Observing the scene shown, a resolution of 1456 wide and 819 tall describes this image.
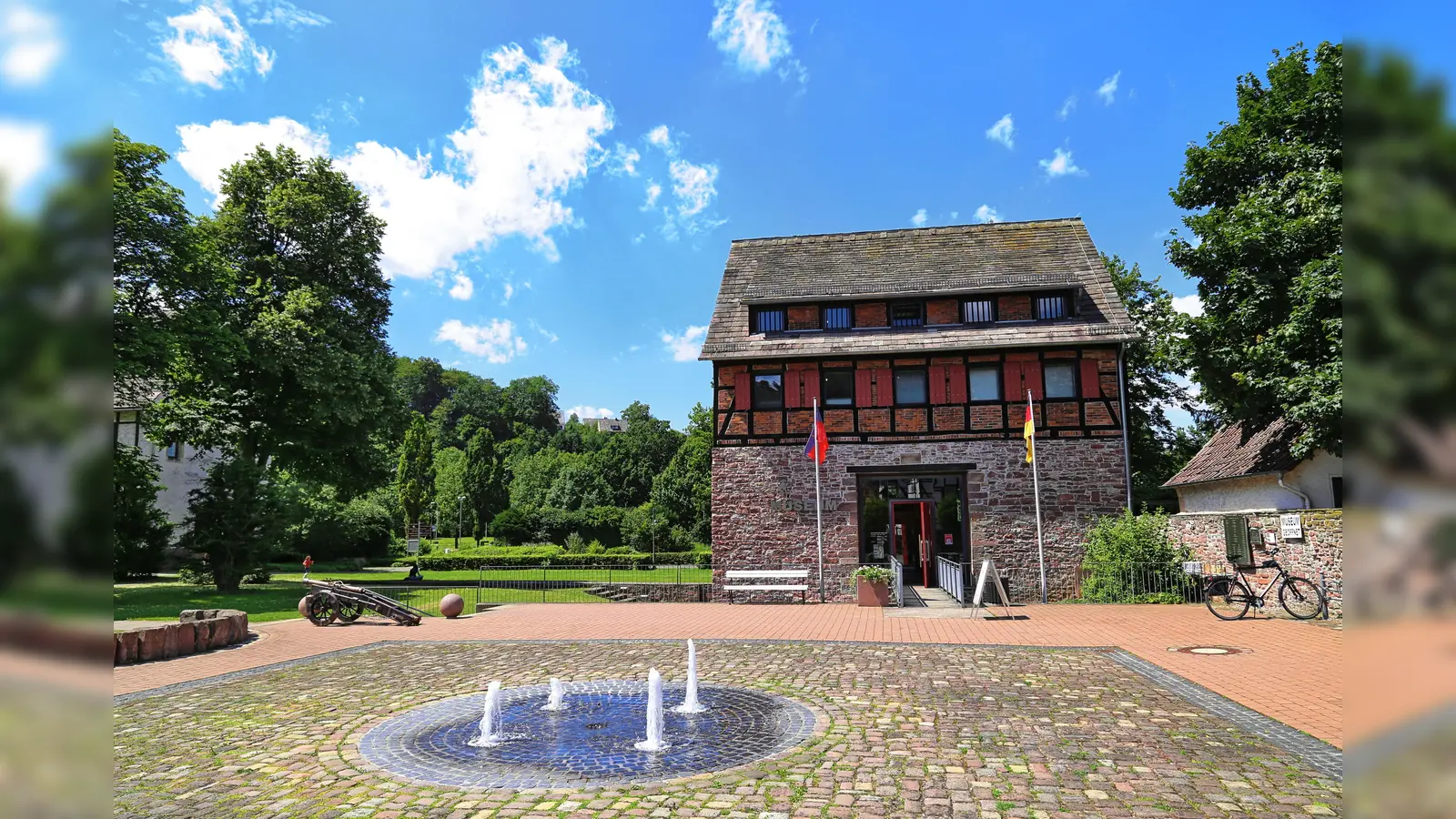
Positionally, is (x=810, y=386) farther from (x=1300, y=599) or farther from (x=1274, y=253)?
(x=1300, y=599)

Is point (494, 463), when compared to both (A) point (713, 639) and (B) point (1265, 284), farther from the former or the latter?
(B) point (1265, 284)

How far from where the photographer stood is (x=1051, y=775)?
236 inches

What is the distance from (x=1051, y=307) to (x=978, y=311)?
1.98 metres

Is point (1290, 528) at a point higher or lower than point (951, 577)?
higher

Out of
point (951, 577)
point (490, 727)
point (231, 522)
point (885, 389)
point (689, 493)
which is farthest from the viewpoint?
point (689, 493)

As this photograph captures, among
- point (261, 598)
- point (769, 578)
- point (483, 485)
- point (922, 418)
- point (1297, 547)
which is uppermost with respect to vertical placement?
point (922, 418)

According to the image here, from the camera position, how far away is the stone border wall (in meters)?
12.1

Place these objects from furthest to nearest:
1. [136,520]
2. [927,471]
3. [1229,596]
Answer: [136,520], [927,471], [1229,596]

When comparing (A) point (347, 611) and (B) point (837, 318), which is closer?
(A) point (347, 611)

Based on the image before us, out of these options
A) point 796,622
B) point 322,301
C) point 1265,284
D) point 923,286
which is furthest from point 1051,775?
point 322,301

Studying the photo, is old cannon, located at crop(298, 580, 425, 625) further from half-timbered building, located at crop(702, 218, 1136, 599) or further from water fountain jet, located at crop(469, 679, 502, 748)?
water fountain jet, located at crop(469, 679, 502, 748)

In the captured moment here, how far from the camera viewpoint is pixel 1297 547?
49.6 ft

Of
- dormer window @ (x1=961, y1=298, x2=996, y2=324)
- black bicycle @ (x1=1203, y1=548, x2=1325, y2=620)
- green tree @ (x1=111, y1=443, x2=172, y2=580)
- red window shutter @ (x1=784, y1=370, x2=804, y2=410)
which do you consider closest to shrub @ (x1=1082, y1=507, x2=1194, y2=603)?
→ black bicycle @ (x1=1203, y1=548, x2=1325, y2=620)

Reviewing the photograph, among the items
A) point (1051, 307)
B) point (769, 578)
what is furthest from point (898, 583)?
point (1051, 307)
